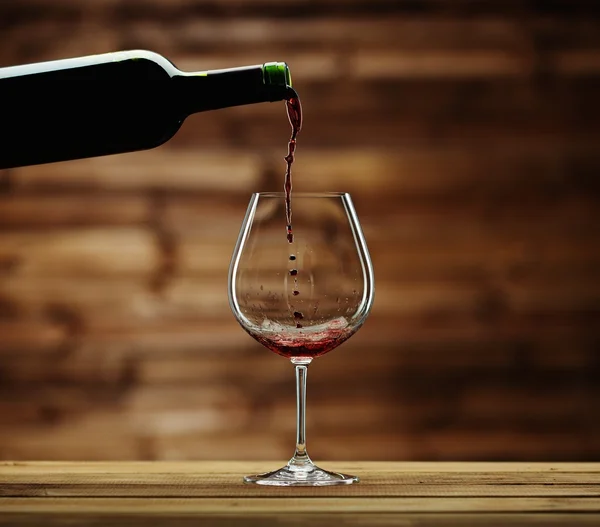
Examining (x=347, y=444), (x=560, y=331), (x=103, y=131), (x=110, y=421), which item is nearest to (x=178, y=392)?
(x=110, y=421)

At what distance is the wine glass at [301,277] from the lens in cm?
73

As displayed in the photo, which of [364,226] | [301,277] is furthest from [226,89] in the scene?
[364,226]

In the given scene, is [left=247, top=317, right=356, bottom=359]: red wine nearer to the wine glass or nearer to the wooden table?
the wine glass

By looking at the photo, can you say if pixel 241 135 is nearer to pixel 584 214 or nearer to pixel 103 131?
pixel 584 214

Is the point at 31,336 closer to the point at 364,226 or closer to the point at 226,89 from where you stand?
the point at 364,226

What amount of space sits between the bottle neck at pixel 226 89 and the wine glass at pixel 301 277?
10 centimetres

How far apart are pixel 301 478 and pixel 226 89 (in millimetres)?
331

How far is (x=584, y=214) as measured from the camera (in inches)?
70.7

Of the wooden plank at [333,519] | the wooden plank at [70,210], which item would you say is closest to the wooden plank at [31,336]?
the wooden plank at [70,210]

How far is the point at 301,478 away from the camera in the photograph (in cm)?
68

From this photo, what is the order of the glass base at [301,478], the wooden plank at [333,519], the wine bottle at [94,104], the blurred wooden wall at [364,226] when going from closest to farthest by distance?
the wooden plank at [333,519], the glass base at [301,478], the wine bottle at [94,104], the blurred wooden wall at [364,226]

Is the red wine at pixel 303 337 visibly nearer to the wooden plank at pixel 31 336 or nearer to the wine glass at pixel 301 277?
the wine glass at pixel 301 277

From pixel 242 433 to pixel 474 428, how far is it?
452mm

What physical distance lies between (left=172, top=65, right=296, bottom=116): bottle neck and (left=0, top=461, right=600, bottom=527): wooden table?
31 cm
